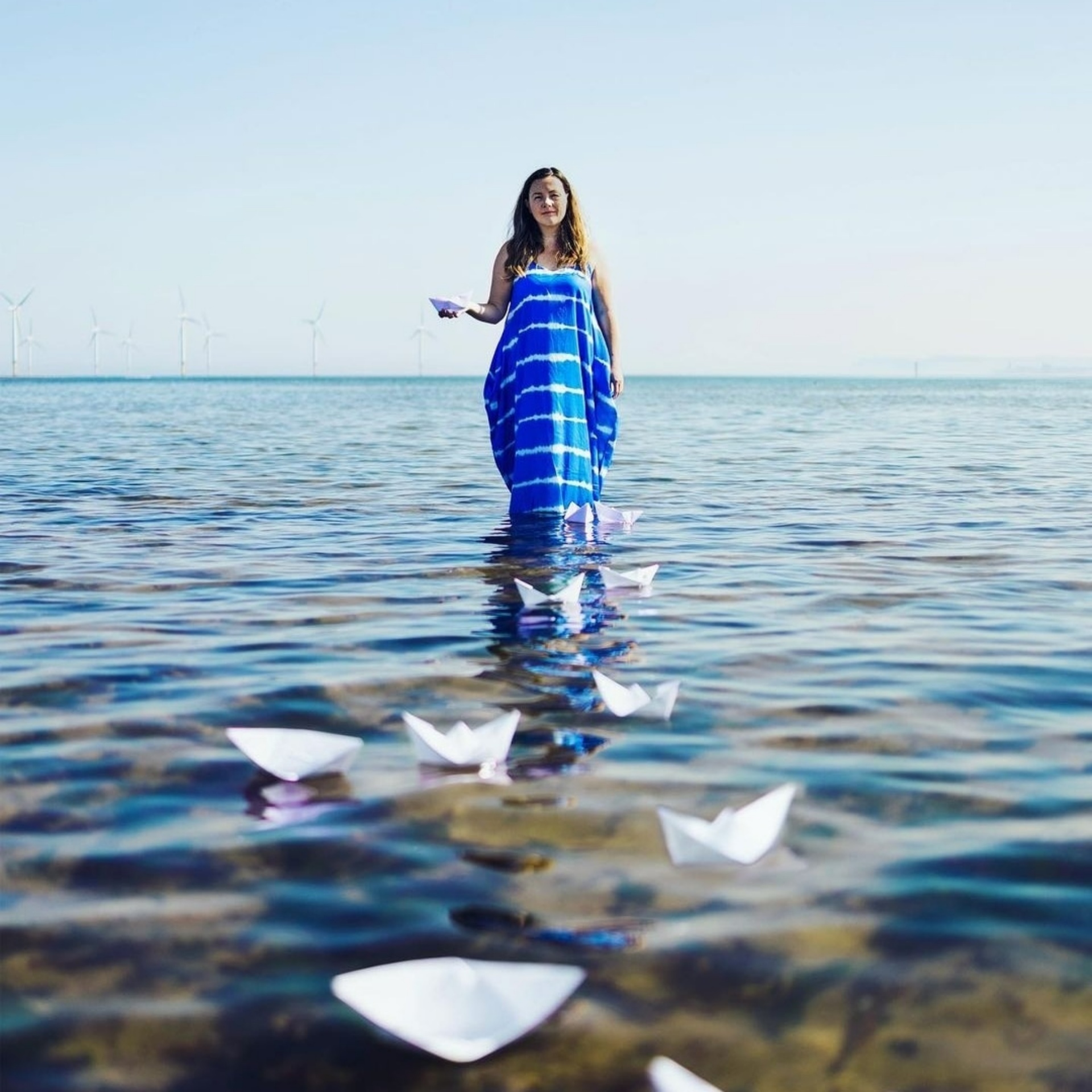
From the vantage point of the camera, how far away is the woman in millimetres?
8859

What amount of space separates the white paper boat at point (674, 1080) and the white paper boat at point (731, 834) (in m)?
0.78

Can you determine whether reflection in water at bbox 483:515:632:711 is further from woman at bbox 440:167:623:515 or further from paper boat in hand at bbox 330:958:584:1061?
paper boat in hand at bbox 330:958:584:1061

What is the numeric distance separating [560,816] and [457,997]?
104 cm

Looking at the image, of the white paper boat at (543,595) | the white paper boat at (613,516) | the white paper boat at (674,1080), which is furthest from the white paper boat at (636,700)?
the white paper boat at (613,516)

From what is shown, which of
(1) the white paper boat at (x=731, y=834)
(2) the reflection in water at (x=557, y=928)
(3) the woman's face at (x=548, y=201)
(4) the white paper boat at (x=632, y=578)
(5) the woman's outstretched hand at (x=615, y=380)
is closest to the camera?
(2) the reflection in water at (x=557, y=928)

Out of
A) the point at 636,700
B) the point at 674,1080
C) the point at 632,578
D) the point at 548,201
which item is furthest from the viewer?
the point at 548,201

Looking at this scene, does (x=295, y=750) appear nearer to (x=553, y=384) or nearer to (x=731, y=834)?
(x=731, y=834)

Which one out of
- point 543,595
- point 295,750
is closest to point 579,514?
point 543,595

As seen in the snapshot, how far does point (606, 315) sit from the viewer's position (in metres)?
9.21

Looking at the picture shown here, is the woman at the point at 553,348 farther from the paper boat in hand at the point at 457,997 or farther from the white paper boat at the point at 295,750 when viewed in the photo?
the paper boat in hand at the point at 457,997

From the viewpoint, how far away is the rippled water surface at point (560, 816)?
6.90 ft

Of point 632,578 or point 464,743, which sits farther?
point 632,578

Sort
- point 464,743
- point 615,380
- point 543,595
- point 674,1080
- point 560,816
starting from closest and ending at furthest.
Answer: point 674,1080 → point 560,816 → point 464,743 → point 543,595 → point 615,380

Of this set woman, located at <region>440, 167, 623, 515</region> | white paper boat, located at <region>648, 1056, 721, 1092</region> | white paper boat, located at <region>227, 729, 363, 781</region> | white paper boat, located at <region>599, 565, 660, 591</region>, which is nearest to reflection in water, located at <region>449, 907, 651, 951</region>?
white paper boat, located at <region>648, 1056, 721, 1092</region>
